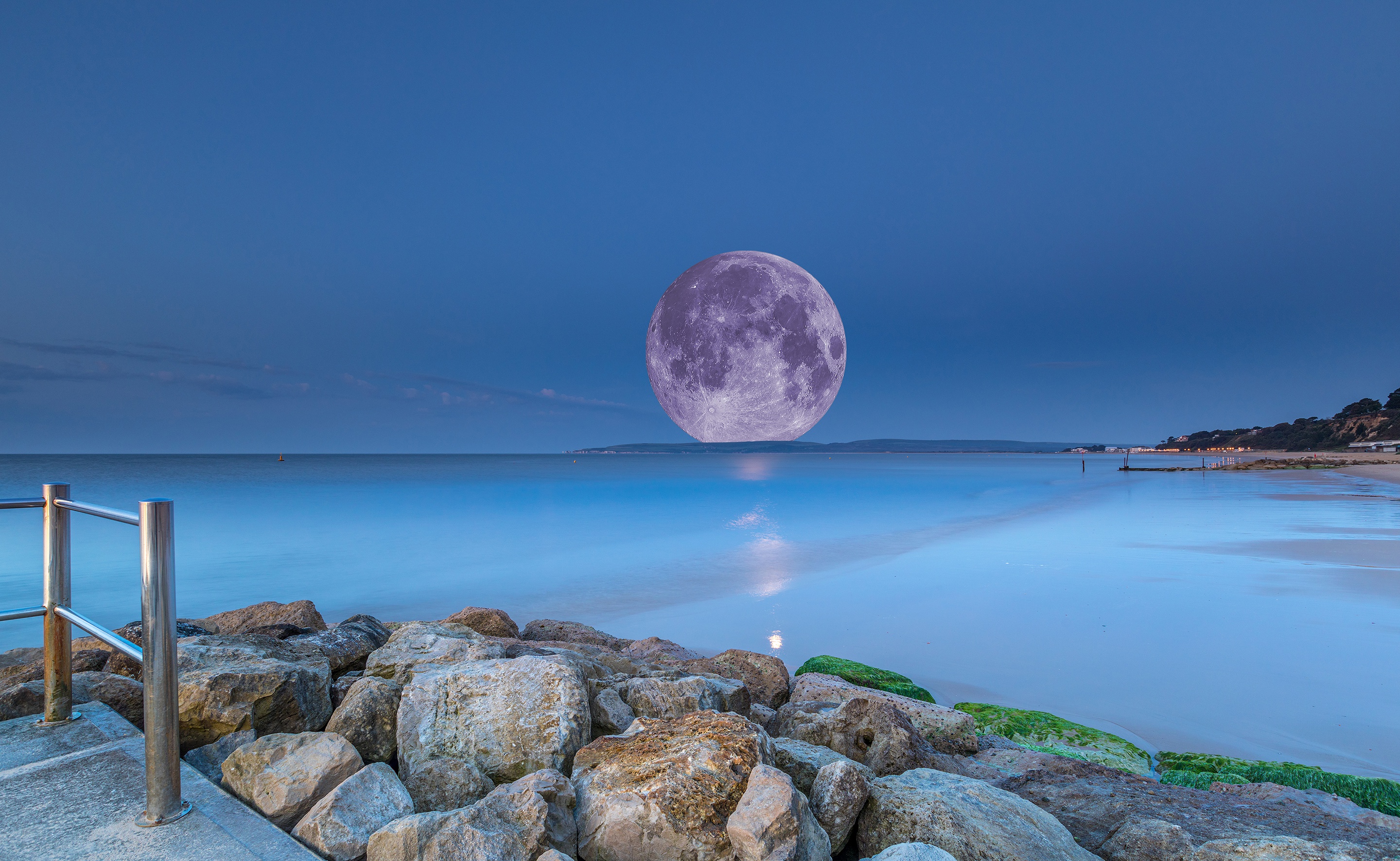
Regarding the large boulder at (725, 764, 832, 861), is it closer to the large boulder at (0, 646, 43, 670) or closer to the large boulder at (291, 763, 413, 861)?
the large boulder at (291, 763, 413, 861)

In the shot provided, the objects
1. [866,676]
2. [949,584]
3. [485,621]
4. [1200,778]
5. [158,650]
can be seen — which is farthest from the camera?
[949,584]

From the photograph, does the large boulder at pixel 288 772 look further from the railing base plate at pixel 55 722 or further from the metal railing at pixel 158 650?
the railing base plate at pixel 55 722

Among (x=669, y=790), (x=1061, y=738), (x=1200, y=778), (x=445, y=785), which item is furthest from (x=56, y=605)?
Result: (x=1200, y=778)

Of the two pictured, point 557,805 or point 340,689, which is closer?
point 557,805

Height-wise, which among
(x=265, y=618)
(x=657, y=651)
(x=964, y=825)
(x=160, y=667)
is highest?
(x=160, y=667)

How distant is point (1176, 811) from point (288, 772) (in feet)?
13.3

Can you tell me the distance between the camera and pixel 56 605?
9.14 ft

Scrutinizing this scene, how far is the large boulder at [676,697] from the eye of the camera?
152 inches

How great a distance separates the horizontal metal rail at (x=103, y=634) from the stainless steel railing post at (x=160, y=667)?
0.15ft

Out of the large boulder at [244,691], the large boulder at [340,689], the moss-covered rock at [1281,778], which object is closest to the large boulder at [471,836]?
the large boulder at [244,691]

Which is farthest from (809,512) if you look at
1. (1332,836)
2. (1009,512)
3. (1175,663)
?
(1332,836)

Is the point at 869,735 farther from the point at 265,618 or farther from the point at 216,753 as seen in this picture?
the point at 265,618

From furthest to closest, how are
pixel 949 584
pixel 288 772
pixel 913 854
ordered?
1. pixel 949 584
2. pixel 288 772
3. pixel 913 854

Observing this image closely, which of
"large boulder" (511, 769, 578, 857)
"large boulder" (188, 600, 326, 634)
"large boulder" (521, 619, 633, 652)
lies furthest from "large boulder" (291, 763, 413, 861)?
"large boulder" (521, 619, 633, 652)
